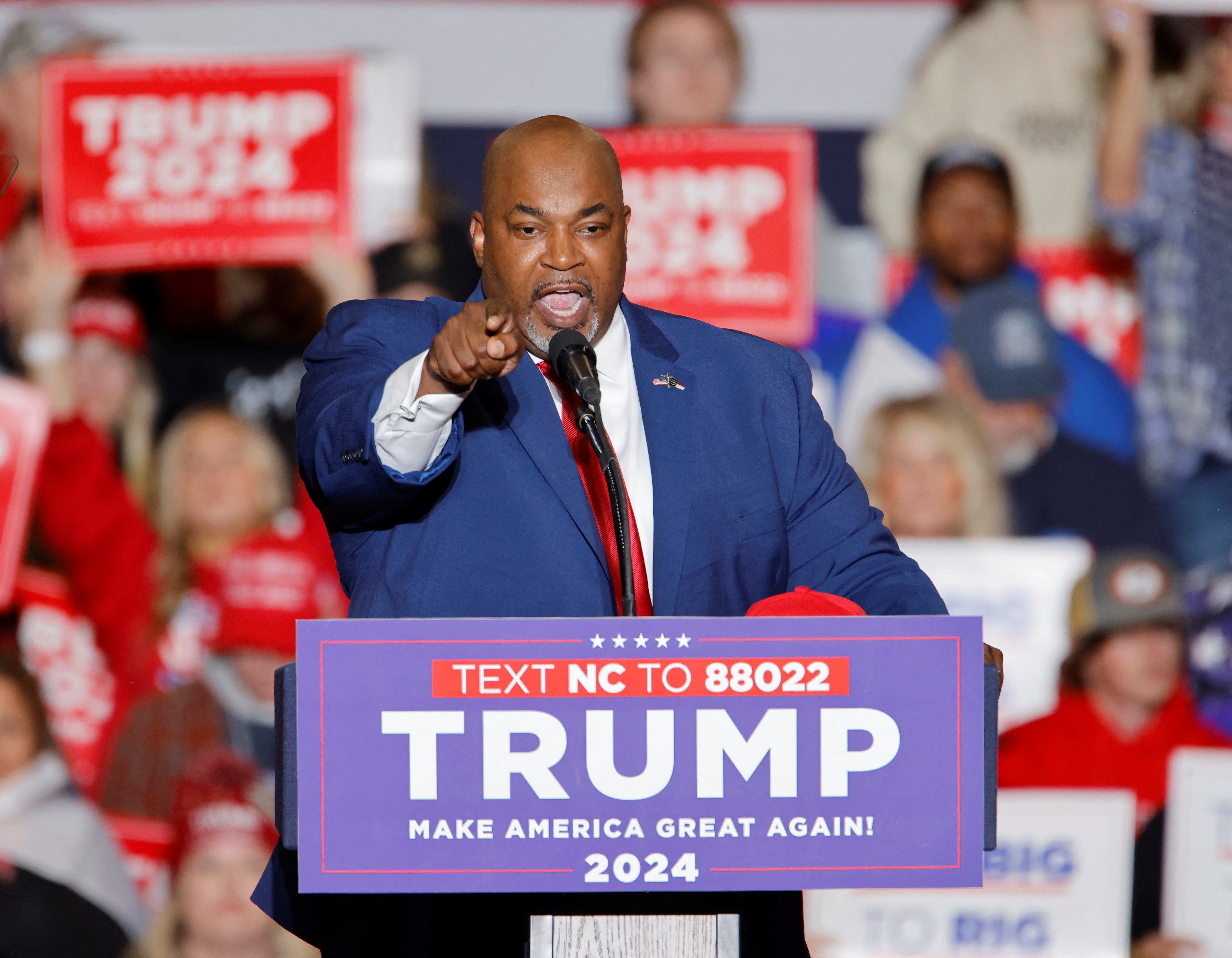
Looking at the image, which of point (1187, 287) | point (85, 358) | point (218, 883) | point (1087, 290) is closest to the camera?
point (218, 883)

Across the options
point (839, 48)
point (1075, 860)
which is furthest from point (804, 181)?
point (1075, 860)

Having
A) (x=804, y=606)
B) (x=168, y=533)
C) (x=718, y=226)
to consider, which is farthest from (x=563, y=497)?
(x=168, y=533)

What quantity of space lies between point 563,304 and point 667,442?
0.61ft

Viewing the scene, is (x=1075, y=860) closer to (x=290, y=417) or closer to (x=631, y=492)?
(x=290, y=417)

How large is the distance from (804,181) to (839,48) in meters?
0.47

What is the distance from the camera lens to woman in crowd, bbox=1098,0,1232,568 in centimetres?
429

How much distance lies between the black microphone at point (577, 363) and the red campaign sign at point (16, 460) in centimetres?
345

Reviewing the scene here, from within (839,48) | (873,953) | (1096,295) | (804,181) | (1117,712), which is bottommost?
(873,953)

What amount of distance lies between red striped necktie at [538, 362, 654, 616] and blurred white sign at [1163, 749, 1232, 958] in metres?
3.12

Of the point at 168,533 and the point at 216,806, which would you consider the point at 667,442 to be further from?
the point at 168,533

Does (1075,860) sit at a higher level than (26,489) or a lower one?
lower

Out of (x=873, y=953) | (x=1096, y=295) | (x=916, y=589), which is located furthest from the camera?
(x=1096, y=295)

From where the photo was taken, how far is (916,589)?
1.62m

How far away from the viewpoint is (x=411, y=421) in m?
1.41
